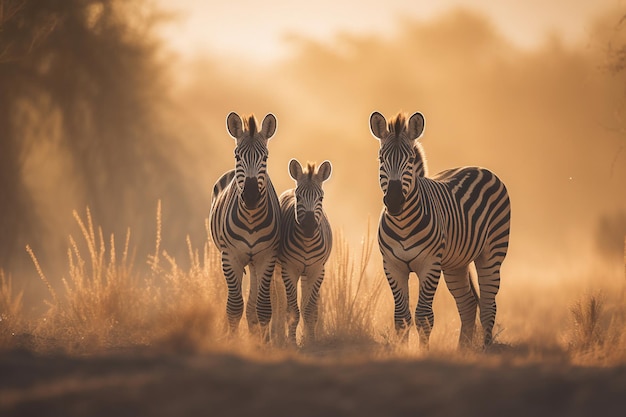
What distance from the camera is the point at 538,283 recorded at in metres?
19.5

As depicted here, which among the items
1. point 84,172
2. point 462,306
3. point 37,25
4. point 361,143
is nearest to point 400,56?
point 361,143

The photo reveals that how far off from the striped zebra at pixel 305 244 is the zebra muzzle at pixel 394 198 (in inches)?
54.6

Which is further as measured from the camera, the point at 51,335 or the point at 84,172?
the point at 84,172

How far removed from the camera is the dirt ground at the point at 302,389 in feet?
16.9

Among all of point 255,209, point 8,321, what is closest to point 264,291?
point 255,209

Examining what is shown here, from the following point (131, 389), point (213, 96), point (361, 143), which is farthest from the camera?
point (361, 143)

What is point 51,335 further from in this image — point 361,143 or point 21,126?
point 361,143

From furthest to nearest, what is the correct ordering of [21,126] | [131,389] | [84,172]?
[84,172] → [21,126] → [131,389]

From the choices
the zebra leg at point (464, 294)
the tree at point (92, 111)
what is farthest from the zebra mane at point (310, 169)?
the tree at point (92, 111)

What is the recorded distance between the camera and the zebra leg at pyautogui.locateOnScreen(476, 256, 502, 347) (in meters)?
10.6

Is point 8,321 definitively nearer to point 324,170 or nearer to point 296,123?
point 324,170

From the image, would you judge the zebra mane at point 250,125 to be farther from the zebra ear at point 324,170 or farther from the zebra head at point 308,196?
the zebra ear at point 324,170

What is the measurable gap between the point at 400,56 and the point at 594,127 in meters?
11.6

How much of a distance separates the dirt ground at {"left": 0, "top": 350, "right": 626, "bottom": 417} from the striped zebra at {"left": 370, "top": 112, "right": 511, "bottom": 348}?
309 cm
